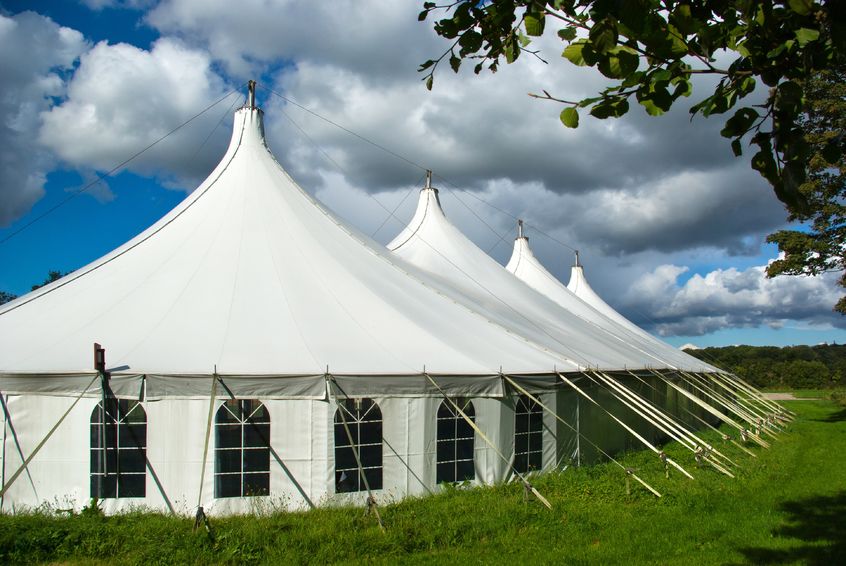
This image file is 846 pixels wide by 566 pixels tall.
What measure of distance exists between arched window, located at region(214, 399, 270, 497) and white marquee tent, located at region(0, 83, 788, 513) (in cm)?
2

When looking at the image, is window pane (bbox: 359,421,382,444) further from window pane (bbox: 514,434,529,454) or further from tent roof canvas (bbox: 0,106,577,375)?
window pane (bbox: 514,434,529,454)

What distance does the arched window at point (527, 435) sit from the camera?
7.79 metres

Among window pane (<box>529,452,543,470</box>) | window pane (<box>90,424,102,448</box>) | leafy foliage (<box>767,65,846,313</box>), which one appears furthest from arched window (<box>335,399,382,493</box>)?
leafy foliage (<box>767,65,846,313</box>)

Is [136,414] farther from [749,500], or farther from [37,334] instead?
[749,500]

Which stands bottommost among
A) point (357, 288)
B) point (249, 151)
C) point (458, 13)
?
point (357, 288)

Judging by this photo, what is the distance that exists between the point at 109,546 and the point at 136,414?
150cm

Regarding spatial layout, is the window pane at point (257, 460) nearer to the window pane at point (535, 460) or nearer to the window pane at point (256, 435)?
the window pane at point (256, 435)

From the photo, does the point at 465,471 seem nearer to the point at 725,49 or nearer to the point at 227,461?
the point at 227,461

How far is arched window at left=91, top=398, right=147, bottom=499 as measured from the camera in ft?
20.8

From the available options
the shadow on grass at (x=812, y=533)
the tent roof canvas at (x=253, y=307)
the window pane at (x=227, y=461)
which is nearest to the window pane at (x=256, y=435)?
the window pane at (x=227, y=461)

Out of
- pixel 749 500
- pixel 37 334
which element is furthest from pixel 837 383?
pixel 37 334

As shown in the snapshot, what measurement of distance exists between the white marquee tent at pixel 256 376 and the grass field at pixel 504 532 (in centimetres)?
43

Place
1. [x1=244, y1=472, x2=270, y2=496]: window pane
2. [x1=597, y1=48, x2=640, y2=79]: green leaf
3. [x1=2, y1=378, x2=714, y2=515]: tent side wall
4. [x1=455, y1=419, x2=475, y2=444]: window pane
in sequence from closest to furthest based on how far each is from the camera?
[x1=597, y1=48, x2=640, y2=79]: green leaf
[x1=2, y1=378, x2=714, y2=515]: tent side wall
[x1=244, y1=472, x2=270, y2=496]: window pane
[x1=455, y1=419, x2=475, y2=444]: window pane

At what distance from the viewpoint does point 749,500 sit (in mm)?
6922
